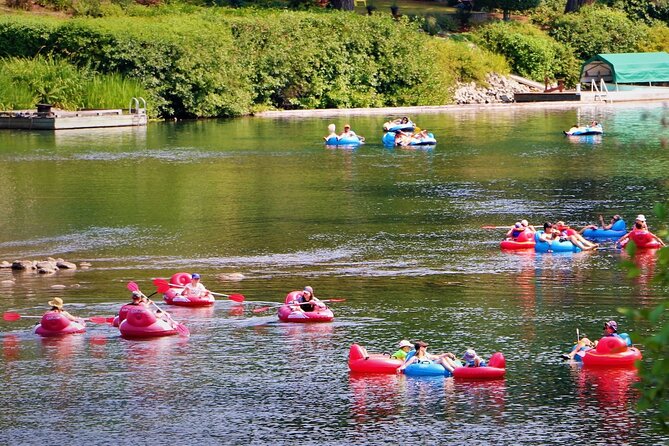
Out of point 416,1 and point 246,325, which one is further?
point 416,1

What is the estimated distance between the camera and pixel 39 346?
1282 inches

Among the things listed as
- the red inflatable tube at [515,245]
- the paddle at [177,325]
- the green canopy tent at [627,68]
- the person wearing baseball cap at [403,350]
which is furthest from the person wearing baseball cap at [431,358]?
the green canopy tent at [627,68]

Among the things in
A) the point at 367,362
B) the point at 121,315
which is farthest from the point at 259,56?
the point at 367,362

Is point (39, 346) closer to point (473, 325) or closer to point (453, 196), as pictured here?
point (473, 325)

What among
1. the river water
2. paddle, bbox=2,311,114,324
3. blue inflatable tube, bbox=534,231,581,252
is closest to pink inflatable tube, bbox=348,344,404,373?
the river water

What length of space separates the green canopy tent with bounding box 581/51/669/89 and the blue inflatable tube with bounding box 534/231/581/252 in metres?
70.2

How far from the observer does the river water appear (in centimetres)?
2686

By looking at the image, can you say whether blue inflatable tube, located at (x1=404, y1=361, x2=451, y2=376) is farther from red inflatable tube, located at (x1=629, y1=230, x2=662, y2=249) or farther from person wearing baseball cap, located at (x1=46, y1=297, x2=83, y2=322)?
red inflatable tube, located at (x1=629, y1=230, x2=662, y2=249)

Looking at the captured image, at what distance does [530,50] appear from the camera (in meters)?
110

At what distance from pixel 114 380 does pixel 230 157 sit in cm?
4045

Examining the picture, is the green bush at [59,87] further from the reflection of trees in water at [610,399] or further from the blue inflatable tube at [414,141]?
the reflection of trees in water at [610,399]

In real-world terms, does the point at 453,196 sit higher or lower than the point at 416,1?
lower

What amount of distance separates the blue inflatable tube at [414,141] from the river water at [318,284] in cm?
91

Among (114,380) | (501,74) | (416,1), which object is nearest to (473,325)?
(114,380)
